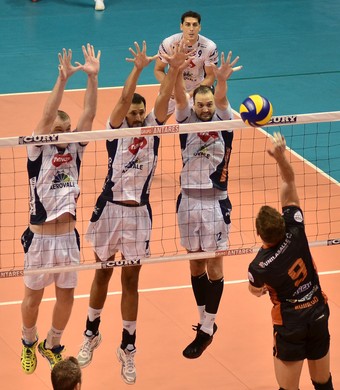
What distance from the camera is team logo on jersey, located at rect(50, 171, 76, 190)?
1073 cm

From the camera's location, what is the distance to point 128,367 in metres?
11.5

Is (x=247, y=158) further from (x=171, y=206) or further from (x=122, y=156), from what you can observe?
(x=122, y=156)

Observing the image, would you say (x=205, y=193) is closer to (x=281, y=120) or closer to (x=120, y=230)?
(x=120, y=230)

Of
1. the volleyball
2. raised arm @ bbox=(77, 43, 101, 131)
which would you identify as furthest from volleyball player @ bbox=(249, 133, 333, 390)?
raised arm @ bbox=(77, 43, 101, 131)

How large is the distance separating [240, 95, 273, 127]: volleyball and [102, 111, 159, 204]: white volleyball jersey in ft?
3.38

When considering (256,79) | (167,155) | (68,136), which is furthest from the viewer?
(256,79)

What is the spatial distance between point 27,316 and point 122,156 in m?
2.06

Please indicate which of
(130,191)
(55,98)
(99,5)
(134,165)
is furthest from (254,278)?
(99,5)

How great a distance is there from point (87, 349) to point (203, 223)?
200cm

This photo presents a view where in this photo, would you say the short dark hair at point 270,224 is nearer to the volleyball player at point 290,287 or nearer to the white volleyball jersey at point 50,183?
the volleyball player at point 290,287

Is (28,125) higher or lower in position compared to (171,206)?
higher

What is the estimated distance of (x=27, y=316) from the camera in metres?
11.1

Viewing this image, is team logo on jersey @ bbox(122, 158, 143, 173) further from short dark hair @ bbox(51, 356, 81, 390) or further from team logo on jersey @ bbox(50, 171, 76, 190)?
short dark hair @ bbox(51, 356, 81, 390)

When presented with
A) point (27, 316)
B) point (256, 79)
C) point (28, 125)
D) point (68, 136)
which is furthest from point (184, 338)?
point (256, 79)
